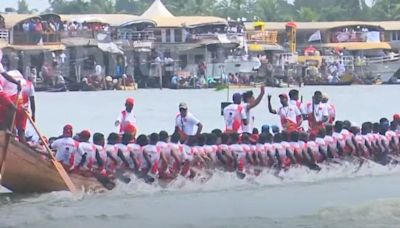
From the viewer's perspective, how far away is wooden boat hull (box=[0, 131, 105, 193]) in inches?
488

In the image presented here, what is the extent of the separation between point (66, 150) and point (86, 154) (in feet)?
0.90

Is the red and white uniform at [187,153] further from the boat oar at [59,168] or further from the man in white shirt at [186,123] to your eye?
the boat oar at [59,168]

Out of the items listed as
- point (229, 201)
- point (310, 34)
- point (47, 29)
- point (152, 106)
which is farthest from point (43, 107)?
point (310, 34)

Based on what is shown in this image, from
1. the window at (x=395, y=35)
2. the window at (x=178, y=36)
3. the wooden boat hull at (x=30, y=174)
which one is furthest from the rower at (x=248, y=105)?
the window at (x=395, y=35)

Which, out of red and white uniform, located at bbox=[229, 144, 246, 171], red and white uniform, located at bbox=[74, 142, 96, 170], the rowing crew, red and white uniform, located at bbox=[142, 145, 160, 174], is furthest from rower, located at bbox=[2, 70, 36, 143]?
red and white uniform, located at bbox=[229, 144, 246, 171]

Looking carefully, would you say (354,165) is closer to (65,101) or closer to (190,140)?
(190,140)

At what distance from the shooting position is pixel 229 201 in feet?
45.9

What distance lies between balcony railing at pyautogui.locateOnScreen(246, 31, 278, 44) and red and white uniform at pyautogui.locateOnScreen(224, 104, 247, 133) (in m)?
37.6

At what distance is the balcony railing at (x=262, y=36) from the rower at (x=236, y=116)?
37.5 m

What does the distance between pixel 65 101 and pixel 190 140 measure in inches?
968

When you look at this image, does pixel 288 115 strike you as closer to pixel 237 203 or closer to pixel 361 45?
pixel 237 203

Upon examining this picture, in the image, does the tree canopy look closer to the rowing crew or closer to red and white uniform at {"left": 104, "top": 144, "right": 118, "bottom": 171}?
the rowing crew

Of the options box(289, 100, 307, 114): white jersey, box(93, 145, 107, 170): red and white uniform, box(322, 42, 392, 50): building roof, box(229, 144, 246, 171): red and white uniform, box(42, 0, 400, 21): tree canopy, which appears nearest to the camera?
box(93, 145, 107, 170): red and white uniform

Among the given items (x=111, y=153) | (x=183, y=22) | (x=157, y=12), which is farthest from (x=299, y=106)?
(x=157, y=12)
